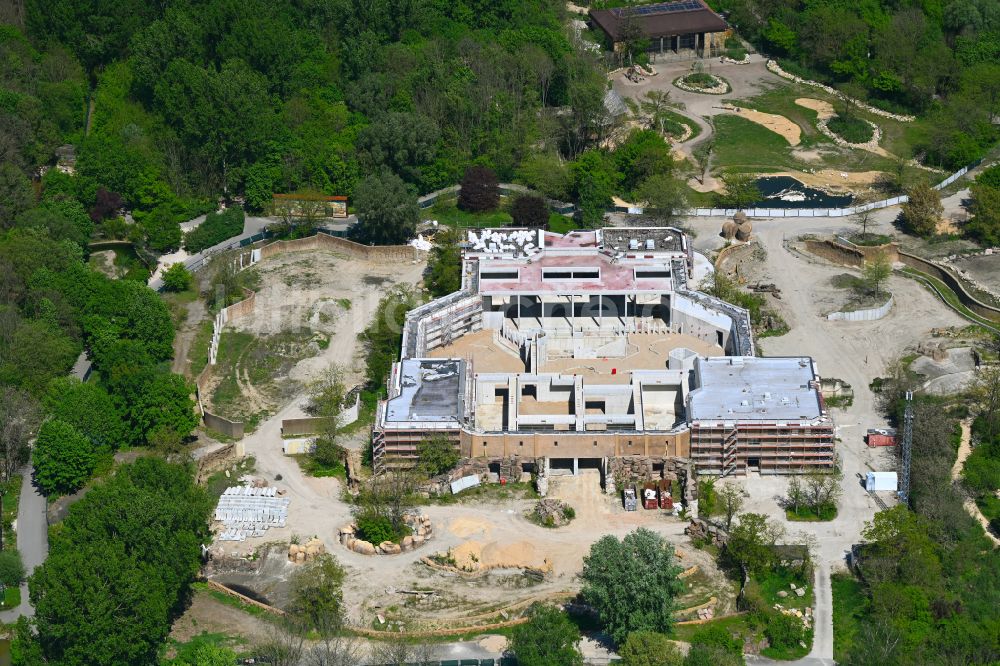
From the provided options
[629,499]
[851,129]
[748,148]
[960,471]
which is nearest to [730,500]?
[629,499]

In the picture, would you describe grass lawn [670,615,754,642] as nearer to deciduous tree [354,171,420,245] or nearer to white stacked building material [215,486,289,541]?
white stacked building material [215,486,289,541]

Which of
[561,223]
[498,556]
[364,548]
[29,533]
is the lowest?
[498,556]

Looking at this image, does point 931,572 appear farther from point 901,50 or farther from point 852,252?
point 901,50

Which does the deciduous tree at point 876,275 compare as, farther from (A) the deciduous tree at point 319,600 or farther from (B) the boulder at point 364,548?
(A) the deciduous tree at point 319,600

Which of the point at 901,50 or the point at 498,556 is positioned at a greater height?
the point at 901,50

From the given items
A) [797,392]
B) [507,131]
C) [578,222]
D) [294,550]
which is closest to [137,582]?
[294,550]

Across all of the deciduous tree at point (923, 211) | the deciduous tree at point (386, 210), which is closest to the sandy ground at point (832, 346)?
the deciduous tree at point (923, 211)
